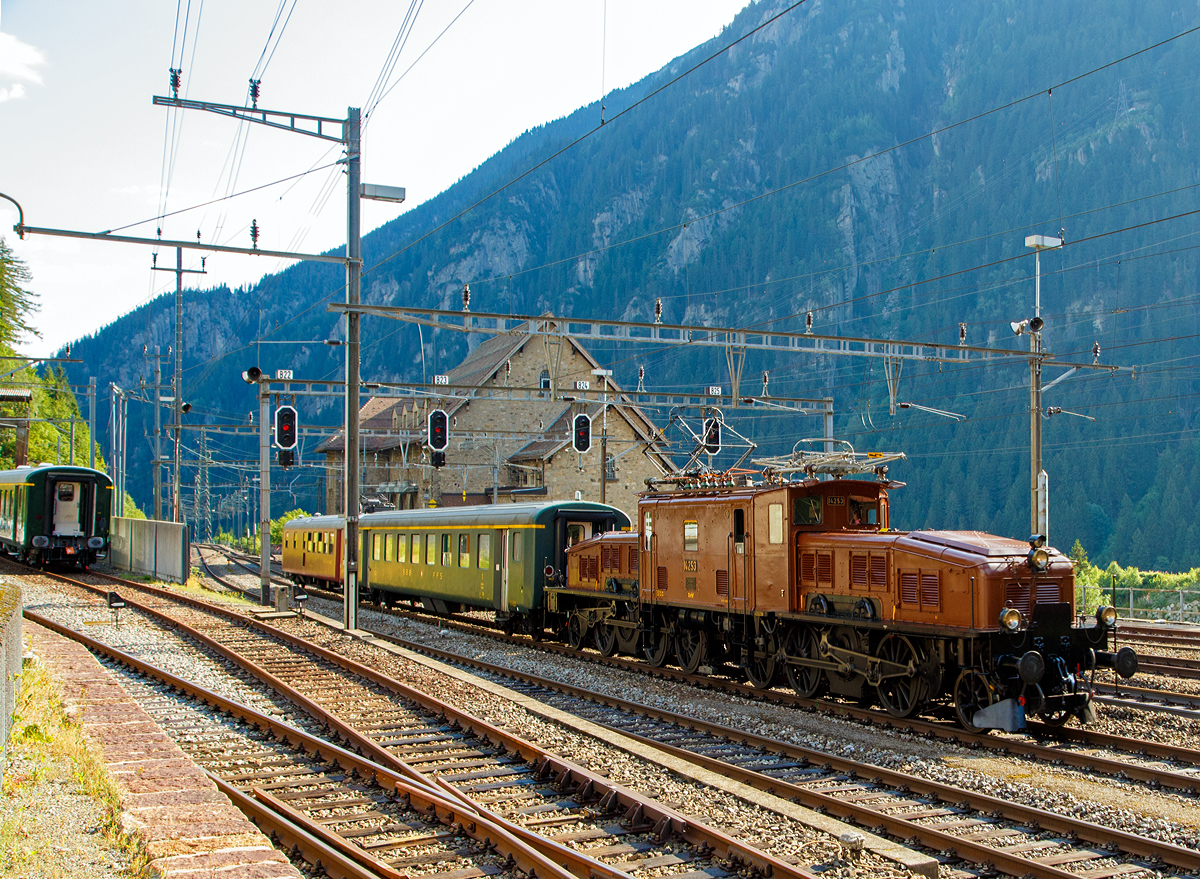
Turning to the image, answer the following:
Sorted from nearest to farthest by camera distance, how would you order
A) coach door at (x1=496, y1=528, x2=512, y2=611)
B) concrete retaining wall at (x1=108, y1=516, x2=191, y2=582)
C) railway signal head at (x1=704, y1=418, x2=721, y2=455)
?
coach door at (x1=496, y1=528, x2=512, y2=611) < railway signal head at (x1=704, y1=418, x2=721, y2=455) < concrete retaining wall at (x1=108, y1=516, x2=191, y2=582)

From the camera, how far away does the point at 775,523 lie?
14.7m

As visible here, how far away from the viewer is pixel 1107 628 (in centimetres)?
1229

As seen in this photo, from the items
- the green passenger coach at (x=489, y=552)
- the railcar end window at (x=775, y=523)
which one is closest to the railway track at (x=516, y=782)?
the railcar end window at (x=775, y=523)

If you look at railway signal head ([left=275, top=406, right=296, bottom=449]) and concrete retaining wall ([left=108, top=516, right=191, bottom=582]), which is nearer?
railway signal head ([left=275, top=406, right=296, bottom=449])

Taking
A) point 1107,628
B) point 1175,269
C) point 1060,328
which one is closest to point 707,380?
point 1060,328

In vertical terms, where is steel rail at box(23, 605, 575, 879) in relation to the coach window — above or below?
below

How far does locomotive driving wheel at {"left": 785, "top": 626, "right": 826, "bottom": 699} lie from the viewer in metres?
14.3

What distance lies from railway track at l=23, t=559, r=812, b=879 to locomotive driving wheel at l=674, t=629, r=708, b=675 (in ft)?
18.0

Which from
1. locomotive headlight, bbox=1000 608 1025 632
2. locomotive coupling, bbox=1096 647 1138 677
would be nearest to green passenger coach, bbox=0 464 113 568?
locomotive headlight, bbox=1000 608 1025 632

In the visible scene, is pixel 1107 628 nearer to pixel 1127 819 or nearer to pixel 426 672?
pixel 1127 819

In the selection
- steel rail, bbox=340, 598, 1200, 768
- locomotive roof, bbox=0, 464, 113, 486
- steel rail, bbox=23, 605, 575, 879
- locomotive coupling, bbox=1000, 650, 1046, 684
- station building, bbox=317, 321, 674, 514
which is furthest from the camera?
station building, bbox=317, 321, 674, 514

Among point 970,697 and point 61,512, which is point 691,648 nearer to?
point 970,697

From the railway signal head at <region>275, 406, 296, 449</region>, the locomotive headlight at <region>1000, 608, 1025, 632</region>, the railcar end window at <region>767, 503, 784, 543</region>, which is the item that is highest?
the railway signal head at <region>275, 406, 296, 449</region>

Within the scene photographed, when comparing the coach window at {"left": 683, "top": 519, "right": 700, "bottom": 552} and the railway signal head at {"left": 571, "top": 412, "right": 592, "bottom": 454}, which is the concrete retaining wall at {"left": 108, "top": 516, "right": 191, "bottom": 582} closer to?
the railway signal head at {"left": 571, "top": 412, "right": 592, "bottom": 454}
